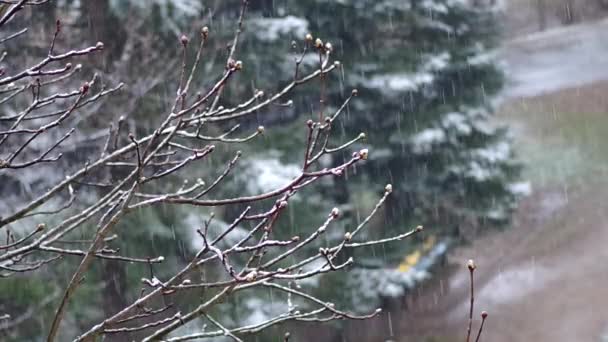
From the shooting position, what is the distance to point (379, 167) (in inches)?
431

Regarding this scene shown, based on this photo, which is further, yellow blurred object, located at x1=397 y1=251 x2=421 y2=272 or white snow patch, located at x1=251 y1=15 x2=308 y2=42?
yellow blurred object, located at x1=397 y1=251 x2=421 y2=272

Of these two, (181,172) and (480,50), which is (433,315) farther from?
→ (181,172)

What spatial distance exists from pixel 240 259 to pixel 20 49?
3300 millimetres

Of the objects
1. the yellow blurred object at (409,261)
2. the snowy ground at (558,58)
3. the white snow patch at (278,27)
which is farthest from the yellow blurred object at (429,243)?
the snowy ground at (558,58)

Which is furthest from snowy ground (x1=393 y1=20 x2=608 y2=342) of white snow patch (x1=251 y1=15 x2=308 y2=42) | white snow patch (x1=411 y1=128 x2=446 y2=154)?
white snow patch (x1=251 y1=15 x2=308 y2=42)

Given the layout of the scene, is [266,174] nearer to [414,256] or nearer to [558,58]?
[414,256]

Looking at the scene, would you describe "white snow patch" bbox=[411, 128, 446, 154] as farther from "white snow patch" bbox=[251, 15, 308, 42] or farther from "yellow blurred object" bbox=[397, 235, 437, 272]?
"white snow patch" bbox=[251, 15, 308, 42]

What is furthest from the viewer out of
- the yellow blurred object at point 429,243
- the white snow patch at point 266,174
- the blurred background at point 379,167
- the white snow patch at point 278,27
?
the yellow blurred object at point 429,243

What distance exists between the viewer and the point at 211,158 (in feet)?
28.2

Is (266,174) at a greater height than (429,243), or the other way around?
(266,174)

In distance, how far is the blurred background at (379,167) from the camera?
7816mm

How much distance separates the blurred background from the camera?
25.6 ft

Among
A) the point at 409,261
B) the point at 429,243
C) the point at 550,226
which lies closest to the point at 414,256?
the point at 409,261

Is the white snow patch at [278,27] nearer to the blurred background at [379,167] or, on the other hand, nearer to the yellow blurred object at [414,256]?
the blurred background at [379,167]
